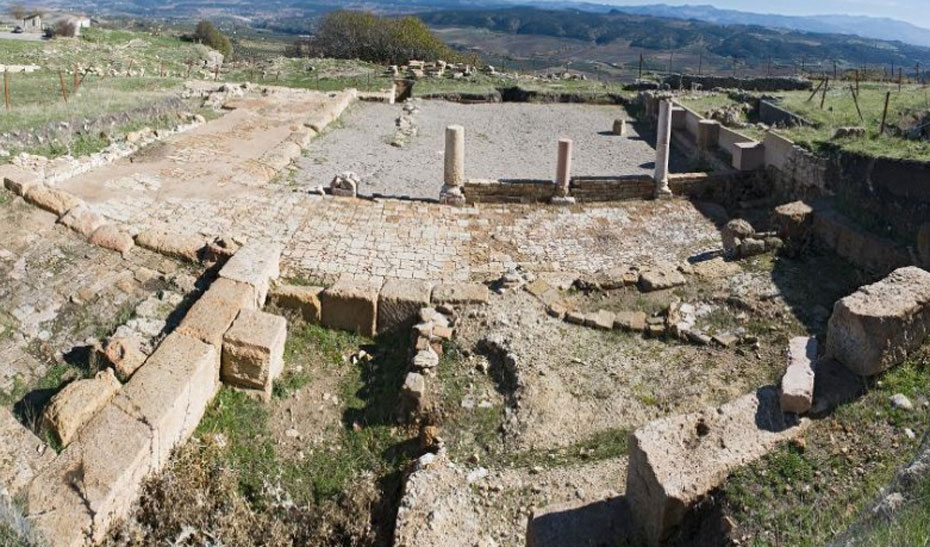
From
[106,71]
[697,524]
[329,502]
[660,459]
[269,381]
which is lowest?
[329,502]

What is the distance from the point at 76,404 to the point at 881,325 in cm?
733

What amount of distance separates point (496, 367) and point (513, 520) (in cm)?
256

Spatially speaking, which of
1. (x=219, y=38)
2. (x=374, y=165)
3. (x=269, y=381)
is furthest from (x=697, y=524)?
(x=219, y=38)

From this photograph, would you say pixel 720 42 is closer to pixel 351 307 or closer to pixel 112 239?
pixel 351 307

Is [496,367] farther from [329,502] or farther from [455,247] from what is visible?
[455,247]

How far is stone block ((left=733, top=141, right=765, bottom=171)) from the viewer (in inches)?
624

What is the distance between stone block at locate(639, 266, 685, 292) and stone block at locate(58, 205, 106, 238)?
8028mm

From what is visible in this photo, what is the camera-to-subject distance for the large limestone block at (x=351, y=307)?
9688 mm

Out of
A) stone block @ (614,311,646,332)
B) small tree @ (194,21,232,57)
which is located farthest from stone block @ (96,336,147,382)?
small tree @ (194,21,232,57)

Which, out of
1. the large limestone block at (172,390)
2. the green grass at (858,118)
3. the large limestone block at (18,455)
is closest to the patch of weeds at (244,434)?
the large limestone block at (172,390)

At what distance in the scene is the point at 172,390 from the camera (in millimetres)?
7285

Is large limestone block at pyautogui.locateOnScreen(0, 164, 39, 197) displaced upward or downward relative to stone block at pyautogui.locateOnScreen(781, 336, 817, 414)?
upward

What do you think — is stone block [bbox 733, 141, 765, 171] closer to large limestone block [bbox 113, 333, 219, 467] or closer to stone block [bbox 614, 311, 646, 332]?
stone block [bbox 614, 311, 646, 332]

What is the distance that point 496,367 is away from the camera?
8938mm
